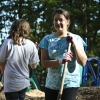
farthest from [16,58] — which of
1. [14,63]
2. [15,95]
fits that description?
[15,95]

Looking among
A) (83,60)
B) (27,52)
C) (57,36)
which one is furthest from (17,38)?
(83,60)

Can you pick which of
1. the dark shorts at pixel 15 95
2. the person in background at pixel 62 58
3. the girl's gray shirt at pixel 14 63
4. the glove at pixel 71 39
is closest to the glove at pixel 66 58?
the person in background at pixel 62 58

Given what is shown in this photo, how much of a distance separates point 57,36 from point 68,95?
1.92 ft

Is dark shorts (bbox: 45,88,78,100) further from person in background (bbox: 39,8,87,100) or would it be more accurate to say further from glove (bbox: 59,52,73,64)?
glove (bbox: 59,52,73,64)

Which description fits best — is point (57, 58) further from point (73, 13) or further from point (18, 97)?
point (73, 13)

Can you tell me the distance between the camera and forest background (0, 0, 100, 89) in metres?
20.3

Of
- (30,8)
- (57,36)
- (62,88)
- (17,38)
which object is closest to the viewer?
(62,88)

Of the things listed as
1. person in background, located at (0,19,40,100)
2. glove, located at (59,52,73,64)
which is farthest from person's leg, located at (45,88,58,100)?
person in background, located at (0,19,40,100)

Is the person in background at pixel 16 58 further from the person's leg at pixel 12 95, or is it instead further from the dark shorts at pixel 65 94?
the dark shorts at pixel 65 94

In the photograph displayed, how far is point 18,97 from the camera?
353cm

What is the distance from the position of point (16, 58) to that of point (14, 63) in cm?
6

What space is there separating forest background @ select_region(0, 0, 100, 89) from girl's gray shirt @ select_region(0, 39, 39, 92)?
16.6 metres

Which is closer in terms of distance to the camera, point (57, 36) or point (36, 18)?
point (57, 36)

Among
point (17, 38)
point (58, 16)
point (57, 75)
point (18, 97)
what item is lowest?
point (18, 97)
